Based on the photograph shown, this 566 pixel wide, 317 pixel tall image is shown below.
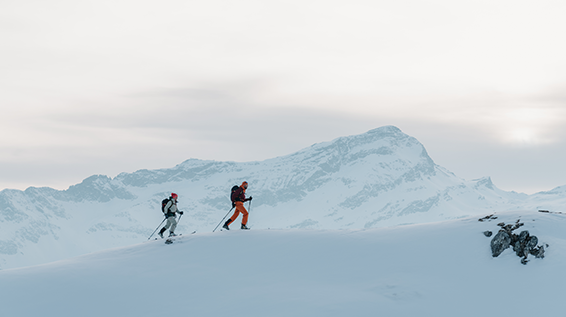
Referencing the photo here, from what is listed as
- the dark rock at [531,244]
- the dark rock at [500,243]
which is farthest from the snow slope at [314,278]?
the dark rock at [531,244]

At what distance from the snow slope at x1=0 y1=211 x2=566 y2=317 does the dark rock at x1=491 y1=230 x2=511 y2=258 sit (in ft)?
0.71

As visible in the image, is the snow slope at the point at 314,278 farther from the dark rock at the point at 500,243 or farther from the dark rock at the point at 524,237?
the dark rock at the point at 524,237

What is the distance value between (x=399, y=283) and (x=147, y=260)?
9.57 metres

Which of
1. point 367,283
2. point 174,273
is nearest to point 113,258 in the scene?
point 174,273

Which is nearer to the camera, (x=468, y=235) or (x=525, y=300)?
(x=525, y=300)

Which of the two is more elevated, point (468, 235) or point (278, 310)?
point (468, 235)

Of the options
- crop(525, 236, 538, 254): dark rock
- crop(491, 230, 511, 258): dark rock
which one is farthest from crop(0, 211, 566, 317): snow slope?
crop(525, 236, 538, 254): dark rock

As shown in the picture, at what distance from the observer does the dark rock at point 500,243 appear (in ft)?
62.8

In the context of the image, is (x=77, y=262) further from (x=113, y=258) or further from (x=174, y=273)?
(x=174, y=273)

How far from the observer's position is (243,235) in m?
23.7

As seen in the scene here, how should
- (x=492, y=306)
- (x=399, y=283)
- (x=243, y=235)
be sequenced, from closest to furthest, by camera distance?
(x=492, y=306)
(x=399, y=283)
(x=243, y=235)

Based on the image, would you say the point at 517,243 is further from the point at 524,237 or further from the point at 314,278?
the point at 314,278

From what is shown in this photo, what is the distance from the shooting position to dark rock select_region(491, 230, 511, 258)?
19141mm

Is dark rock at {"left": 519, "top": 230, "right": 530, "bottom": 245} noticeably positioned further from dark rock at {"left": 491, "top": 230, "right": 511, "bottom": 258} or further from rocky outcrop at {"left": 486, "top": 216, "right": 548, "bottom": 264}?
dark rock at {"left": 491, "top": 230, "right": 511, "bottom": 258}
